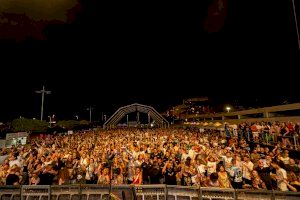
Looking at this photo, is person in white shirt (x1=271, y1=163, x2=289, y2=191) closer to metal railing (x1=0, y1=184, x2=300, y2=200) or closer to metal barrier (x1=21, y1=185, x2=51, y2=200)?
metal railing (x1=0, y1=184, x2=300, y2=200)

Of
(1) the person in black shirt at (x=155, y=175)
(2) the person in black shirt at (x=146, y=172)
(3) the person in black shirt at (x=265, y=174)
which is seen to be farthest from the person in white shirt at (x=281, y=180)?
(2) the person in black shirt at (x=146, y=172)

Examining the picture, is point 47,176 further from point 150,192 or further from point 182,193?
point 182,193

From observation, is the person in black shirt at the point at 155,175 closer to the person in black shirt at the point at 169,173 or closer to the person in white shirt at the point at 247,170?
the person in black shirt at the point at 169,173

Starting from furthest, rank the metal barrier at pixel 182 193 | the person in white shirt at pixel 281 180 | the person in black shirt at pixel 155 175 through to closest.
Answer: the person in black shirt at pixel 155 175
the person in white shirt at pixel 281 180
the metal barrier at pixel 182 193

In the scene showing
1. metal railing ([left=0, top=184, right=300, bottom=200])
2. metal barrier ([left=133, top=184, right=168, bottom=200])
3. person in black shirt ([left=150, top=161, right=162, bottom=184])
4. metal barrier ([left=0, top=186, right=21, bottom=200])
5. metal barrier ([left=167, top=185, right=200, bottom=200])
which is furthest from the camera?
person in black shirt ([left=150, top=161, right=162, bottom=184])

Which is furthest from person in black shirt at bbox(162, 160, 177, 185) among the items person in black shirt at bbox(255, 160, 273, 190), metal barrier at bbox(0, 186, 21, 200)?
metal barrier at bbox(0, 186, 21, 200)

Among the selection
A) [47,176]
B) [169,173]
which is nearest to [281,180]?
[169,173]

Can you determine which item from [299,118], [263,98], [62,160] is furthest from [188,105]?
[62,160]

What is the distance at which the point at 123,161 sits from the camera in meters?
12.0

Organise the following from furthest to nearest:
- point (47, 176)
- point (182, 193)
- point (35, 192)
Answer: point (47, 176) → point (35, 192) → point (182, 193)

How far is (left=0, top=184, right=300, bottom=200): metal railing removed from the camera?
6.23 m

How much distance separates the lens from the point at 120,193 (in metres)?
6.79

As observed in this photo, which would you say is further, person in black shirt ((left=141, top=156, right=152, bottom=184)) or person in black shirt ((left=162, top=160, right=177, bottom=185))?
person in black shirt ((left=141, top=156, right=152, bottom=184))

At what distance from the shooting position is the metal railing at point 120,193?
6.23m
